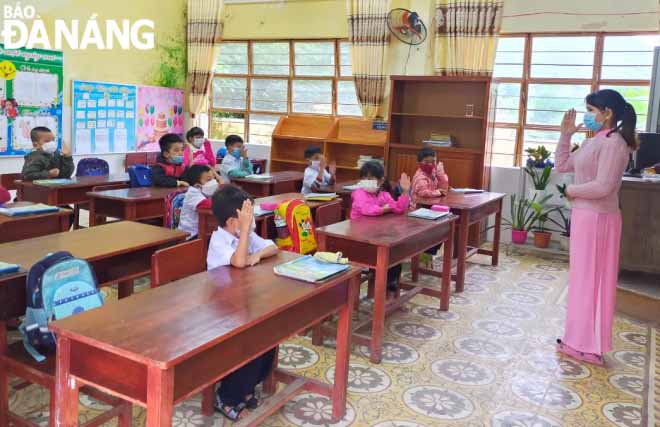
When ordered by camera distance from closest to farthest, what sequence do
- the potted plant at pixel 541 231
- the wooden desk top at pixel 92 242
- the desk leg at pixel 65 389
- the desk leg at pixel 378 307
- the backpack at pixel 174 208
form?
the desk leg at pixel 65 389 → the wooden desk top at pixel 92 242 → the desk leg at pixel 378 307 → the backpack at pixel 174 208 → the potted plant at pixel 541 231

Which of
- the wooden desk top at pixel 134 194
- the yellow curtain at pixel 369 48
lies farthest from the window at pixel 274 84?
the wooden desk top at pixel 134 194

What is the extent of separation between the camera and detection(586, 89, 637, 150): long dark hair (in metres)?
3.11

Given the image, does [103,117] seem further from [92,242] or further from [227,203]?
[227,203]

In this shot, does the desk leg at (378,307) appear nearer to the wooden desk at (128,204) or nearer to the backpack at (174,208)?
the backpack at (174,208)

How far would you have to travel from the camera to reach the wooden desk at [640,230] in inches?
184

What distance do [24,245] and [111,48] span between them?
5.69 meters

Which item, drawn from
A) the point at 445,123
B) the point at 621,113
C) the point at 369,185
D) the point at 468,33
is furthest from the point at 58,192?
the point at 468,33

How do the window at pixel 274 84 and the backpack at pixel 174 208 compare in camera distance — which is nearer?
the backpack at pixel 174 208

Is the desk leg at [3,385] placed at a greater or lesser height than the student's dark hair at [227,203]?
lesser

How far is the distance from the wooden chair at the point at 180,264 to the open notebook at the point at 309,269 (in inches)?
15.0

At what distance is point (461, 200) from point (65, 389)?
3.85 meters

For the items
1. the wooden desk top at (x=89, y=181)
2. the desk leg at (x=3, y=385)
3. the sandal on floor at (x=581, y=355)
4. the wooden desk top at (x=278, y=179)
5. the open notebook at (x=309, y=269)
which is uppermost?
the wooden desk top at (x=278, y=179)

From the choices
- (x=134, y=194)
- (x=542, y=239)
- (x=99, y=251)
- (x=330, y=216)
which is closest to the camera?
(x=99, y=251)

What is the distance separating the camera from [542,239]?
6.30 meters
